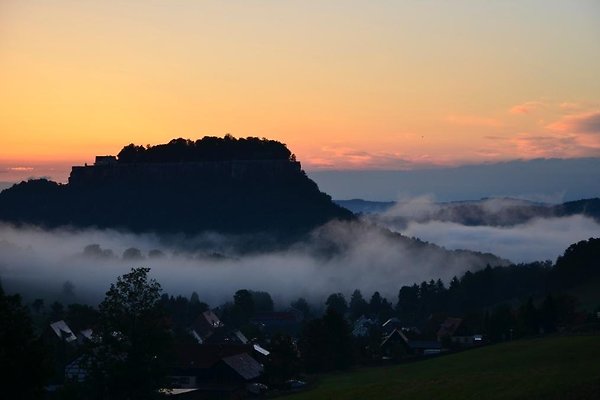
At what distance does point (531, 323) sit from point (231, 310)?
2315 inches

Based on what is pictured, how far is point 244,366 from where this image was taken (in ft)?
226

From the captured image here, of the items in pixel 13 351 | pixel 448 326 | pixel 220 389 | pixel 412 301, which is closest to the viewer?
pixel 13 351

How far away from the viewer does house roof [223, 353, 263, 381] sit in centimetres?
6719

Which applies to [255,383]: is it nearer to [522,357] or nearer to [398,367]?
[398,367]

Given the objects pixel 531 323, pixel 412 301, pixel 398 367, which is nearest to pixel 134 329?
pixel 398 367

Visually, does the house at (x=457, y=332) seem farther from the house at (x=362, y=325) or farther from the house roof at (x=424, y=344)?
the house at (x=362, y=325)

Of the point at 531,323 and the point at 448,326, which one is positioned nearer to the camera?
the point at 531,323

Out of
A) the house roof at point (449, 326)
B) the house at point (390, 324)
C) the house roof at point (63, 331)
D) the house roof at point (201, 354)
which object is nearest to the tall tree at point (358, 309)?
the house at point (390, 324)

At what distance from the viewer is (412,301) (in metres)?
138

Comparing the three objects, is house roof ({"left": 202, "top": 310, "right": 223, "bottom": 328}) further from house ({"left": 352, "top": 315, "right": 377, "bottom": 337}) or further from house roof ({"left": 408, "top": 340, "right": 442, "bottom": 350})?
house roof ({"left": 408, "top": 340, "right": 442, "bottom": 350})

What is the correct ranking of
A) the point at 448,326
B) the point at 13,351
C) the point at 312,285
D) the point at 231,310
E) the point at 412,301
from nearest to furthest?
the point at 13,351 → the point at 448,326 → the point at 231,310 → the point at 412,301 → the point at 312,285

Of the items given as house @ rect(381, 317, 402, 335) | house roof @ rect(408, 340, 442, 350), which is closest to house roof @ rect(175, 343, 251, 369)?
house roof @ rect(408, 340, 442, 350)

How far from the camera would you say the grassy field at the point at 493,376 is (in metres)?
43.1

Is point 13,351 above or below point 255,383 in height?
above
